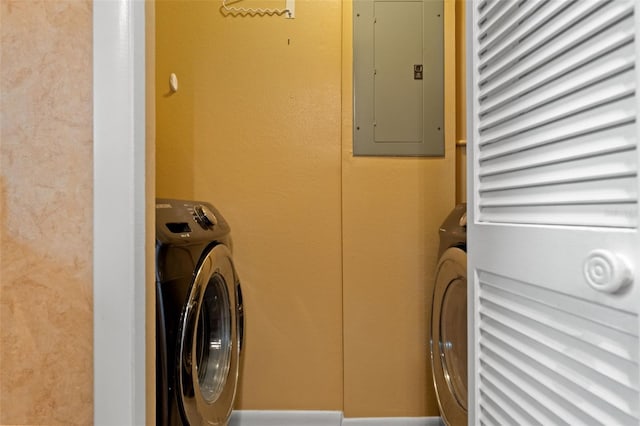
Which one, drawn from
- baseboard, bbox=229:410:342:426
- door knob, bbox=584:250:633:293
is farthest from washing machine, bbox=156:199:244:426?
door knob, bbox=584:250:633:293

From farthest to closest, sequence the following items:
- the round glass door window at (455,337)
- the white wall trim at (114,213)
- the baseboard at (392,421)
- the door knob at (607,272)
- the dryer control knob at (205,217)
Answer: the baseboard at (392,421) → the round glass door window at (455,337) → the dryer control knob at (205,217) → the white wall trim at (114,213) → the door knob at (607,272)

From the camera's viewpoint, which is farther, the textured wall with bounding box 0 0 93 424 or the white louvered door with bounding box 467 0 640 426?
the textured wall with bounding box 0 0 93 424

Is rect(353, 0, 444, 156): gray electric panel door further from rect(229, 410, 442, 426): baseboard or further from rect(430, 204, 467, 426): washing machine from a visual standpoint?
rect(229, 410, 442, 426): baseboard

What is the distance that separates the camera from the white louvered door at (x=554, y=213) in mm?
555

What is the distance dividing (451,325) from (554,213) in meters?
1.11

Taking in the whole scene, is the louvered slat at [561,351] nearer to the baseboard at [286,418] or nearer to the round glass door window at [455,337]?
the round glass door window at [455,337]

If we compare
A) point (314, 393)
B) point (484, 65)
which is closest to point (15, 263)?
point (484, 65)

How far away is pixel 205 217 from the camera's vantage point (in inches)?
61.2

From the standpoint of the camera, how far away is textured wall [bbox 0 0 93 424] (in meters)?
0.71

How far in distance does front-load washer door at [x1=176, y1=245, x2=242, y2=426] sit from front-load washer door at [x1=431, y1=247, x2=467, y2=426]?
0.81 metres

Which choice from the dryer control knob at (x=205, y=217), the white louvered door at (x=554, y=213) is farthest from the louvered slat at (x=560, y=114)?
the dryer control knob at (x=205, y=217)

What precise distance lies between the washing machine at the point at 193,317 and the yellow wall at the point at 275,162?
33cm

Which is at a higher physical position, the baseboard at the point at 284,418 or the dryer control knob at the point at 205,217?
the dryer control knob at the point at 205,217

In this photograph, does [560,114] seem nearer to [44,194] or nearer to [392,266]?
[44,194]
